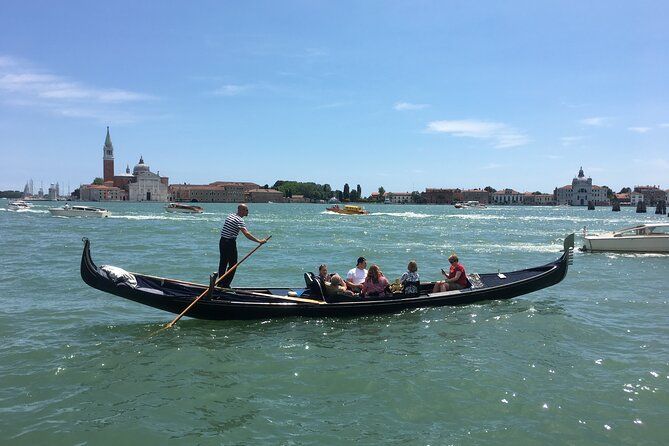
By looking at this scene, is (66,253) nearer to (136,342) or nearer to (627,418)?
(136,342)

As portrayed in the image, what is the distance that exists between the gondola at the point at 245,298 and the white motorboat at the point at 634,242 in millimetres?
12295

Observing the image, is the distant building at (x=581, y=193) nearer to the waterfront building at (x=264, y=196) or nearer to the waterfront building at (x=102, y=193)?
the waterfront building at (x=264, y=196)

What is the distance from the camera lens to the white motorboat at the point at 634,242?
19250 millimetres

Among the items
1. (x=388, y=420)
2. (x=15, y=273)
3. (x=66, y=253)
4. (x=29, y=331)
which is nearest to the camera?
(x=388, y=420)

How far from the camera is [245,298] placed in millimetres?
8164

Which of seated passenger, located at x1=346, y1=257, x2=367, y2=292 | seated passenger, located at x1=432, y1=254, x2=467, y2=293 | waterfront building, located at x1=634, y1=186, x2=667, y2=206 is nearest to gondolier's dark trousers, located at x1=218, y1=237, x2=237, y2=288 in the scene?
seated passenger, located at x1=346, y1=257, x2=367, y2=292

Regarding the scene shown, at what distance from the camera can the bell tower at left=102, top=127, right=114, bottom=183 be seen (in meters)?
149

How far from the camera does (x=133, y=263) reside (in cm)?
1647

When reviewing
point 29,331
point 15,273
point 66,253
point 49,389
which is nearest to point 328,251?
point 66,253

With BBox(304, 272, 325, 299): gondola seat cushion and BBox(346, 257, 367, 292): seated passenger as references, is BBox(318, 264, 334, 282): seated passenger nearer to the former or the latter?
BBox(304, 272, 325, 299): gondola seat cushion

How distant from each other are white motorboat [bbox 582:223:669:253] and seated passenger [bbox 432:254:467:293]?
12430 millimetres

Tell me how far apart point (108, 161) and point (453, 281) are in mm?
155128

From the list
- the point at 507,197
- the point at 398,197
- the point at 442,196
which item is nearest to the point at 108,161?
the point at 398,197

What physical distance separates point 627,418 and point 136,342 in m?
→ 5.80
